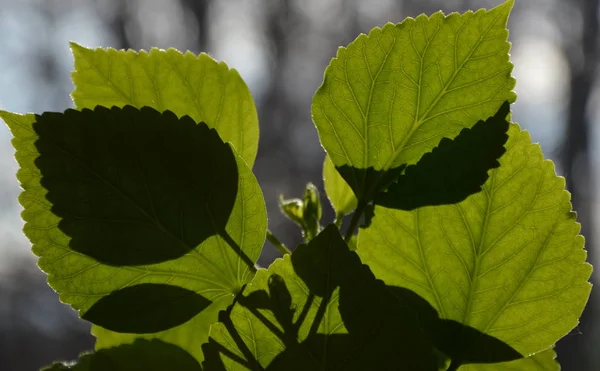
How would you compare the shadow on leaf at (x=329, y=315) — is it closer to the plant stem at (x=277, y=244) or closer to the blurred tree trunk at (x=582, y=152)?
the plant stem at (x=277, y=244)

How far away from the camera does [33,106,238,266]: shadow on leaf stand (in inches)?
14.3

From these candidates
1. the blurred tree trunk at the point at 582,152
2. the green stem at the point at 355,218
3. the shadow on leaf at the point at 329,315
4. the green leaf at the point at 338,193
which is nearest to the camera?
the shadow on leaf at the point at 329,315

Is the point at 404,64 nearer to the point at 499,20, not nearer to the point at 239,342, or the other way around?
the point at 499,20

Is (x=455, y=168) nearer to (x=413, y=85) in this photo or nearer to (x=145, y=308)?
(x=413, y=85)

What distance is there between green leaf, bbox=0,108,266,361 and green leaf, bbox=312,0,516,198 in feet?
0.28

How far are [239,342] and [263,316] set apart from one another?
0.02 metres

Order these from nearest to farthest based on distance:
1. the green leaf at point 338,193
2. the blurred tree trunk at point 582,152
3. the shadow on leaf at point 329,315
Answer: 1. the shadow on leaf at point 329,315
2. the green leaf at point 338,193
3. the blurred tree trunk at point 582,152

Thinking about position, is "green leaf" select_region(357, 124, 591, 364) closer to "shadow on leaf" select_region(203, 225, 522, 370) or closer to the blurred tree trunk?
"shadow on leaf" select_region(203, 225, 522, 370)

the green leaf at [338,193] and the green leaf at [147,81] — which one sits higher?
the green leaf at [147,81]

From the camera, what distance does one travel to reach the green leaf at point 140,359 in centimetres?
41

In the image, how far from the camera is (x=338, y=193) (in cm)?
57

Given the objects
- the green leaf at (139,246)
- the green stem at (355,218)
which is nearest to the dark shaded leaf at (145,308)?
the green leaf at (139,246)

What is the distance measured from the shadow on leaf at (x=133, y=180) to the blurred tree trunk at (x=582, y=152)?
6.62 meters

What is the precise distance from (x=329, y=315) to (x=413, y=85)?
17cm
